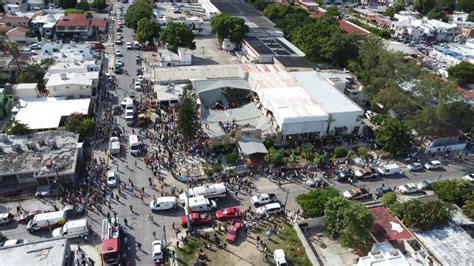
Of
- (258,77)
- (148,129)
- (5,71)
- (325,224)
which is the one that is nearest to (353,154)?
(325,224)

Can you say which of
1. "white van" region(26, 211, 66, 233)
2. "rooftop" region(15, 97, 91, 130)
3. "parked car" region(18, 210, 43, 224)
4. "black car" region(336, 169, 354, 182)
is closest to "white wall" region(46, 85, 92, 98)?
"rooftop" region(15, 97, 91, 130)

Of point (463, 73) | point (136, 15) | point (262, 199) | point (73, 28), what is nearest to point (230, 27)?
point (136, 15)

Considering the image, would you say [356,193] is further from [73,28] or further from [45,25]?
[45,25]

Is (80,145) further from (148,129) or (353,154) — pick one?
(353,154)

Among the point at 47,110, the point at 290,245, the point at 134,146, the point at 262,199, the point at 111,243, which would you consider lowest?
the point at 290,245

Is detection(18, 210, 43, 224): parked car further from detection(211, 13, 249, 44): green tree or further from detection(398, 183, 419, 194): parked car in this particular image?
detection(211, 13, 249, 44): green tree
